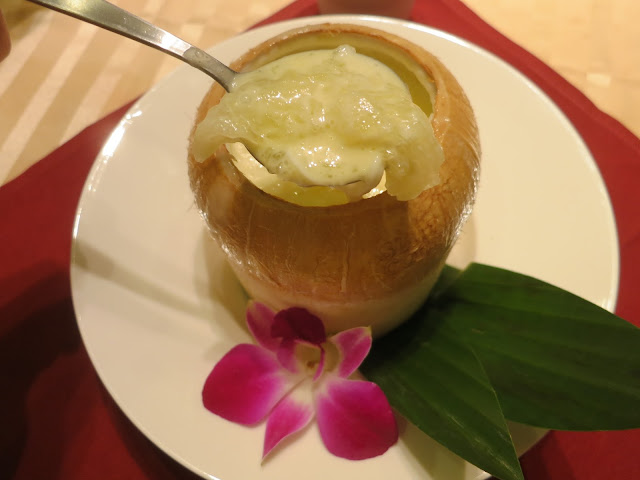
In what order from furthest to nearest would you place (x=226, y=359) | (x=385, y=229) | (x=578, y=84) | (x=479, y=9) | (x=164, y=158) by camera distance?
(x=479, y=9)
(x=578, y=84)
(x=164, y=158)
(x=226, y=359)
(x=385, y=229)

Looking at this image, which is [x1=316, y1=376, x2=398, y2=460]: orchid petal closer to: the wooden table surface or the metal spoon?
the metal spoon

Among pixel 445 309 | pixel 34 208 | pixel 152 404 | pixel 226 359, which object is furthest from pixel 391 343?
pixel 34 208

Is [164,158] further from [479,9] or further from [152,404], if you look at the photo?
[479,9]

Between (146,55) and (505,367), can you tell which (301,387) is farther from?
(146,55)

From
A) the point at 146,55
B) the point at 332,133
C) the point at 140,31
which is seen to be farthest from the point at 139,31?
the point at 146,55

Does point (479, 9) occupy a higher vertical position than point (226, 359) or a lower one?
higher

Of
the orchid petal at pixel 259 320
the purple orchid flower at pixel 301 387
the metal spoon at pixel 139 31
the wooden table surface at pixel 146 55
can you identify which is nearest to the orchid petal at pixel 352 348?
the purple orchid flower at pixel 301 387

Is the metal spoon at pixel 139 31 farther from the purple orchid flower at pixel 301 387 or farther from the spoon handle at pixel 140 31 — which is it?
the purple orchid flower at pixel 301 387
